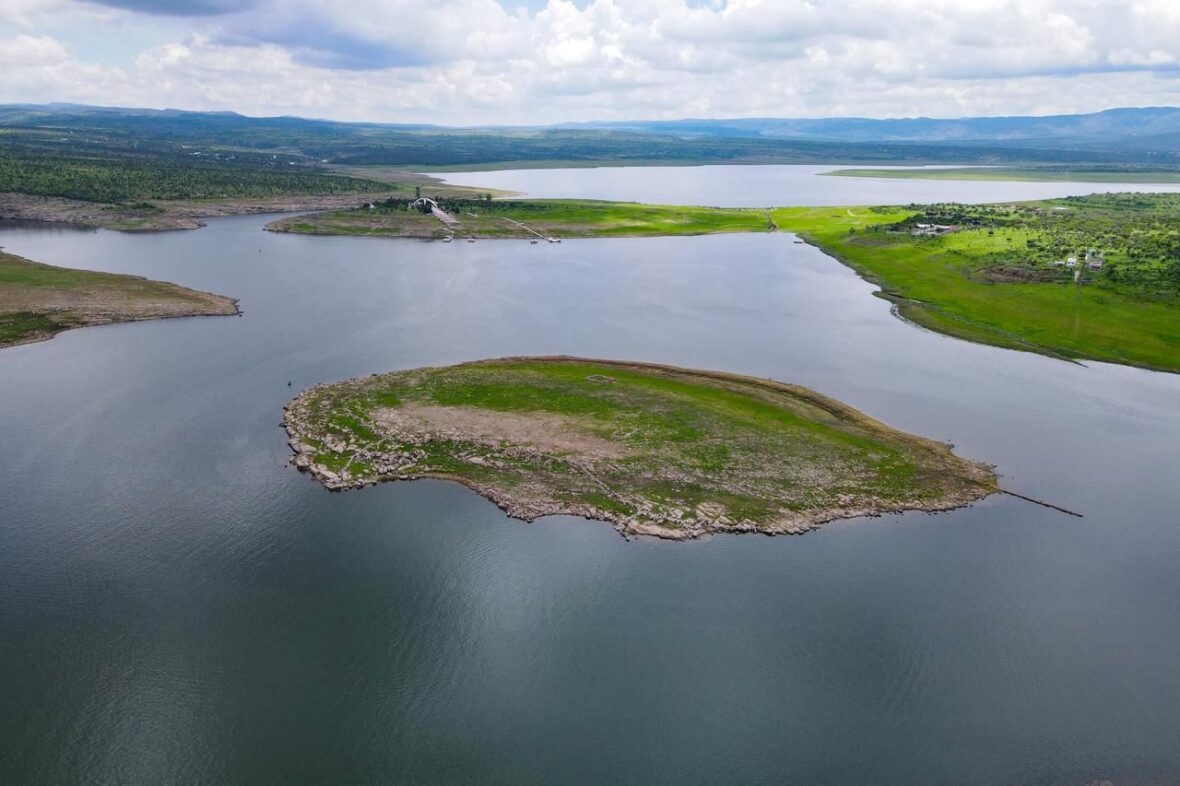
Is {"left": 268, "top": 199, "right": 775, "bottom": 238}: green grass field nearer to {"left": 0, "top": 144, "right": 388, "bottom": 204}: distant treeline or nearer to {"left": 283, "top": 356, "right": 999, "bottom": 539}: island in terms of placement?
{"left": 0, "top": 144, "right": 388, "bottom": 204}: distant treeline

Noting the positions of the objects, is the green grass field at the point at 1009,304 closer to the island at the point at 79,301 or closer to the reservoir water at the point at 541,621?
the reservoir water at the point at 541,621

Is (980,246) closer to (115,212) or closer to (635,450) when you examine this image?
(635,450)

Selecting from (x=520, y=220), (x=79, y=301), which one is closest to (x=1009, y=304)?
(x=520, y=220)

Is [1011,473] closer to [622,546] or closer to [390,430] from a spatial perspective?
[622,546]

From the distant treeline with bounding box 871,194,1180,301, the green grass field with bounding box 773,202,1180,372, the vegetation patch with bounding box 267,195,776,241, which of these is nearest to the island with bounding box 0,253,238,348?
the vegetation patch with bounding box 267,195,776,241

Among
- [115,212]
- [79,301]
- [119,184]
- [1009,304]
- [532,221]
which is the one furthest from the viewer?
[119,184]

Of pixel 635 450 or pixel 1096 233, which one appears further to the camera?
pixel 1096 233
